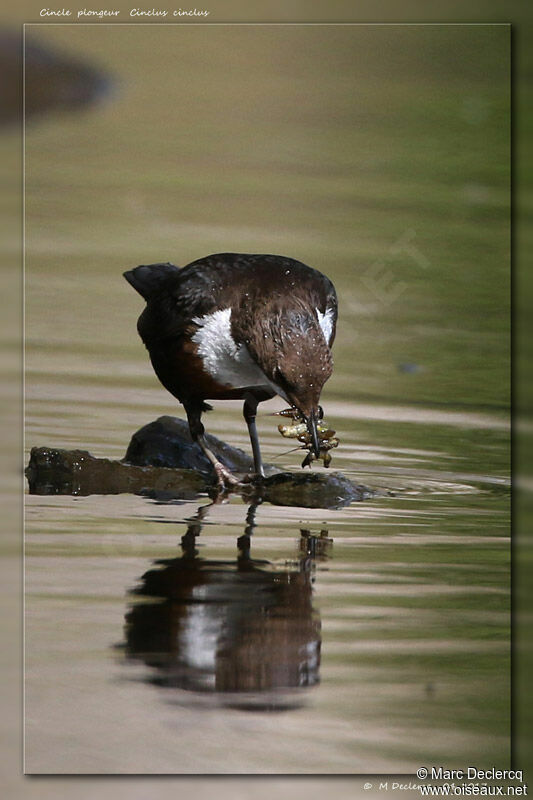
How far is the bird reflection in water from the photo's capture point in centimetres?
402

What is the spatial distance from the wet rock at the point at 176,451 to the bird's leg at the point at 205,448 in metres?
0.08

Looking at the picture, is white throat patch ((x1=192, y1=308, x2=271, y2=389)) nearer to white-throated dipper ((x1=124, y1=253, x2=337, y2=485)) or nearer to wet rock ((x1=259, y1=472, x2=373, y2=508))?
white-throated dipper ((x1=124, y1=253, x2=337, y2=485))

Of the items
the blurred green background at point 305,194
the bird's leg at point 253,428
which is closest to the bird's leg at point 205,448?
the bird's leg at point 253,428

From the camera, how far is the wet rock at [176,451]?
20.4 feet

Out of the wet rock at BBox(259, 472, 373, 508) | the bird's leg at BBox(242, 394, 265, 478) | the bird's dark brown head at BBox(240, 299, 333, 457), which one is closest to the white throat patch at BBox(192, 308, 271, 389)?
the bird's dark brown head at BBox(240, 299, 333, 457)

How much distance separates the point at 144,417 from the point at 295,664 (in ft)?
8.88

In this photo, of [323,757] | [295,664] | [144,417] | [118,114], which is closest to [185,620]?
[295,664]

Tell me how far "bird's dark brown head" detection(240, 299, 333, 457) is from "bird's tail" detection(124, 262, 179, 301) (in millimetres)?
837

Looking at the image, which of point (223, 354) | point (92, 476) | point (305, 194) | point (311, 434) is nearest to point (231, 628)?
point (311, 434)

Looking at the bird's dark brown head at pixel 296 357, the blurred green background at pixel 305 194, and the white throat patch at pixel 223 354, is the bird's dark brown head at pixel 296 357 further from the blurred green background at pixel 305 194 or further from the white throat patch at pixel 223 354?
the blurred green background at pixel 305 194

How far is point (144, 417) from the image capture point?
6.68 m

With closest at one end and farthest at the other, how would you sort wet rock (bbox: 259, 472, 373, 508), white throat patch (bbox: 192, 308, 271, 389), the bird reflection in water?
the bird reflection in water → wet rock (bbox: 259, 472, 373, 508) → white throat patch (bbox: 192, 308, 271, 389)

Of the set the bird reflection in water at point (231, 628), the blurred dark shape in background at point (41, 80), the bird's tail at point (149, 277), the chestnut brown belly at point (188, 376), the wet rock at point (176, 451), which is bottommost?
the bird reflection in water at point (231, 628)

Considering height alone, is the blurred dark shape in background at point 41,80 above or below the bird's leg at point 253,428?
above
